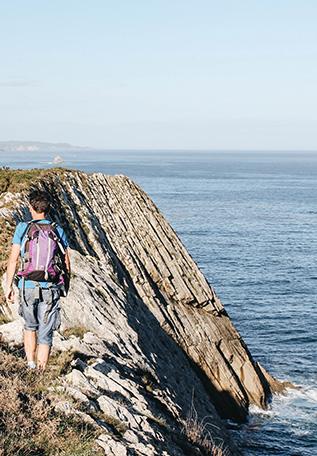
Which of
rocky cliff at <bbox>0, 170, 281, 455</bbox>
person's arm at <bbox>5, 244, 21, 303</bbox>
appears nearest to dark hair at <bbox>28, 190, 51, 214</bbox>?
person's arm at <bbox>5, 244, 21, 303</bbox>

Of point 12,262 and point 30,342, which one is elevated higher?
point 12,262

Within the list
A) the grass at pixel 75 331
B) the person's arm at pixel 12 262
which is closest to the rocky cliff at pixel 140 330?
the grass at pixel 75 331

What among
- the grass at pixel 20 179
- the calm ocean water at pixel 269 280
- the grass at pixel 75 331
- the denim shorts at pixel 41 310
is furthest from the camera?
the calm ocean water at pixel 269 280

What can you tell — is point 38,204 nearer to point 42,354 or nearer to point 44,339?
point 44,339

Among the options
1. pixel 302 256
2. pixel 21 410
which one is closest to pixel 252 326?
pixel 302 256

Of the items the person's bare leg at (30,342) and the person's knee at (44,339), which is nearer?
the person's knee at (44,339)

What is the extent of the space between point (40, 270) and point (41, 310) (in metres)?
0.90

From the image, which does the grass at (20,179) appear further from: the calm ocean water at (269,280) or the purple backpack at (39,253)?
the calm ocean water at (269,280)

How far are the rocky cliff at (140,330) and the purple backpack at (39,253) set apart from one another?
6.91 feet

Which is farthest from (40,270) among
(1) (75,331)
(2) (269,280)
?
(2) (269,280)

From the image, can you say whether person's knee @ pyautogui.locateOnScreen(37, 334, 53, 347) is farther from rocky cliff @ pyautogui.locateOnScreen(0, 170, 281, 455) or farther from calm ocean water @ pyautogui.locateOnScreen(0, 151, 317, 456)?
calm ocean water @ pyautogui.locateOnScreen(0, 151, 317, 456)

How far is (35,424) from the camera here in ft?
30.7

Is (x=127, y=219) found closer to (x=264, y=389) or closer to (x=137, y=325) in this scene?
(x=264, y=389)

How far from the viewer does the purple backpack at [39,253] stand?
10828mm
